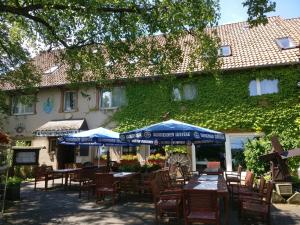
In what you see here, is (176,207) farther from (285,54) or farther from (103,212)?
(285,54)

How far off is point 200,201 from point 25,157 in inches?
345

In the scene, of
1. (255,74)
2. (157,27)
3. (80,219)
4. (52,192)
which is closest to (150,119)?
(255,74)

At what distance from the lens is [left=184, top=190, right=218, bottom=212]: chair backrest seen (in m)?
6.18

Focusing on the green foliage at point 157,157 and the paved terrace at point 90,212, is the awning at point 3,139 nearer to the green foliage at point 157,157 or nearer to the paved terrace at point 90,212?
the paved terrace at point 90,212

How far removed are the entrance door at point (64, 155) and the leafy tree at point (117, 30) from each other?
26.6ft

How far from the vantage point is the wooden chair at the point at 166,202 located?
24.2 feet

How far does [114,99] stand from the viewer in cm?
2080

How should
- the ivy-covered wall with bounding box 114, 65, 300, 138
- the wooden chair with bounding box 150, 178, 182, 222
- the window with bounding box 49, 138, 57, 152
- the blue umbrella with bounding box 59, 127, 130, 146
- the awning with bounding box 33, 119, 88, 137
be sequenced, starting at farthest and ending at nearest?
1. the window with bounding box 49, 138, 57, 152
2. the awning with bounding box 33, 119, 88, 137
3. the ivy-covered wall with bounding box 114, 65, 300, 138
4. the blue umbrella with bounding box 59, 127, 130, 146
5. the wooden chair with bounding box 150, 178, 182, 222

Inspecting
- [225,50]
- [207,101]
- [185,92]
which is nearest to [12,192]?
[185,92]

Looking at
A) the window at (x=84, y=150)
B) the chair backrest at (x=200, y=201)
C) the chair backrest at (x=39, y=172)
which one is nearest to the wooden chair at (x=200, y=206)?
the chair backrest at (x=200, y=201)

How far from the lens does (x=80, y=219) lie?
8453 millimetres

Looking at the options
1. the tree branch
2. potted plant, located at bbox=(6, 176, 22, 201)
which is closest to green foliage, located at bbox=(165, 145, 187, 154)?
potted plant, located at bbox=(6, 176, 22, 201)

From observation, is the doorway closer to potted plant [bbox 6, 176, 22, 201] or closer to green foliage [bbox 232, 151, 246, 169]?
green foliage [bbox 232, 151, 246, 169]

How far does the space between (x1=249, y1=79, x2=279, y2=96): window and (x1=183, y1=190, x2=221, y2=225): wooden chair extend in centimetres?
1290
